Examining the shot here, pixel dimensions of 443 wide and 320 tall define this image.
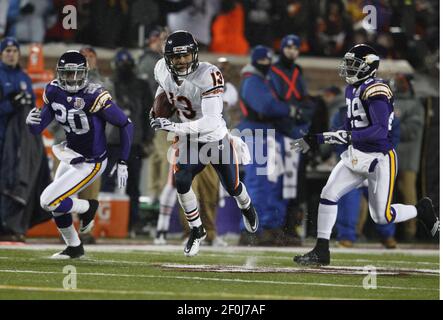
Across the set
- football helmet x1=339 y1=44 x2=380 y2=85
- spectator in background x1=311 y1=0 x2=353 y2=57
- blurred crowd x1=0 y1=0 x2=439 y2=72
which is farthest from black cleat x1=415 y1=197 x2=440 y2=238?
spectator in background x1=311 y1=0 x2=353 y2=57

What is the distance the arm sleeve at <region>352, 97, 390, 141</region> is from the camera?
29.6 feet

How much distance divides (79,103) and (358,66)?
6.94 ft

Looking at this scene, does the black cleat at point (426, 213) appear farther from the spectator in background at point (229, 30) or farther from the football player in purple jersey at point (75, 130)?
the spectator in background at point (229, 30)

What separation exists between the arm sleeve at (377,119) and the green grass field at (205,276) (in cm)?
101

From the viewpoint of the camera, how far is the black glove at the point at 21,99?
1132 cm

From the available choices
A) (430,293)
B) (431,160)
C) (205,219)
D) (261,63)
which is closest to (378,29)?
(431,160)

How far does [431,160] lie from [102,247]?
399 cm

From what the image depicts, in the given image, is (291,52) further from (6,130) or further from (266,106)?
(6,130)

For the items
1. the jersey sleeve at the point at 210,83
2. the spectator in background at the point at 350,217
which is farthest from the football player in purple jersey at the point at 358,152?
the spectator in background at the point at 350,217

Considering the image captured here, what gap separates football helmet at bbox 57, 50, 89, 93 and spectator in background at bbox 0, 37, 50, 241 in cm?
194

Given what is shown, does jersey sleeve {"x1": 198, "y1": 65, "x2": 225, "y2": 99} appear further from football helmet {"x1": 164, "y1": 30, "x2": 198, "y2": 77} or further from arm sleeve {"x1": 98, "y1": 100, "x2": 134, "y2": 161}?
arm sleeve {"x1": 98, "y1": 100, "x2": 134, "y2": 161}

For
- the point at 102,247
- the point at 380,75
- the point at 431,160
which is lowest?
the point at 102,247

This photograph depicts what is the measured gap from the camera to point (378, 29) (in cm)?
1446

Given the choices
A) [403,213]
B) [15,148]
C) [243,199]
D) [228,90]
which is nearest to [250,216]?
[243,199]
